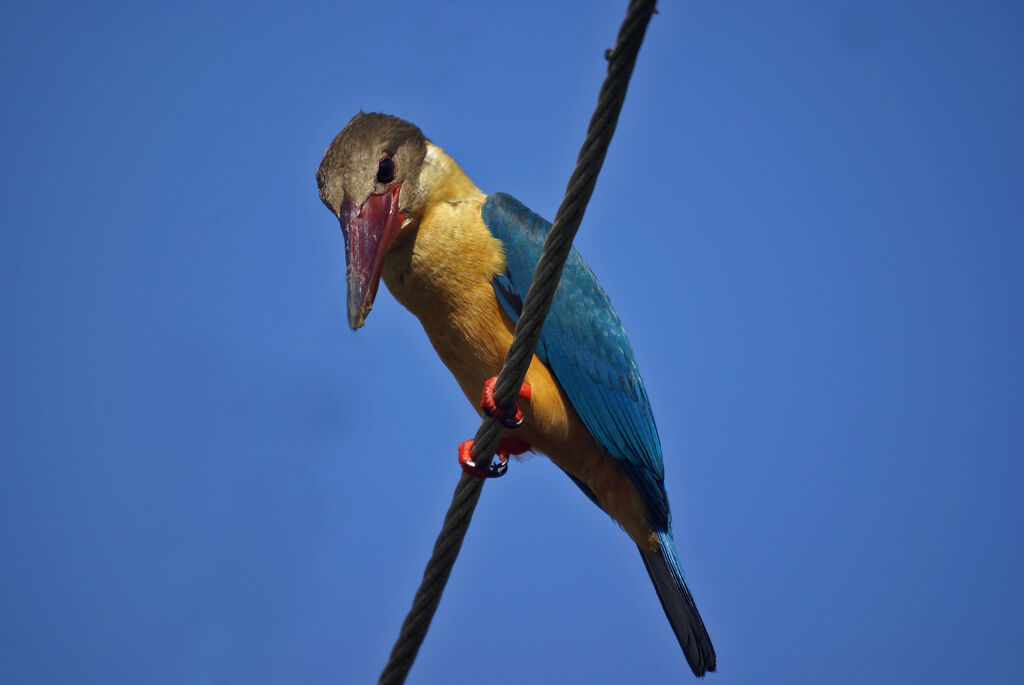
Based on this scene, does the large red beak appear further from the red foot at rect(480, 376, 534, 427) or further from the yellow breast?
the red foot at rect(480, 376, 534, 427)

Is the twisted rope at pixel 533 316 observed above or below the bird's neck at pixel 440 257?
below

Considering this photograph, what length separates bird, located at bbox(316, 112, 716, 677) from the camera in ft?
11.2

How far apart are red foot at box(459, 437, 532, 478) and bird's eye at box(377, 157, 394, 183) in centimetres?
118

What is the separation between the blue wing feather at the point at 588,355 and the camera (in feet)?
11.6

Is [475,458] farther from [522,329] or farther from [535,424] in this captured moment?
[535,424]

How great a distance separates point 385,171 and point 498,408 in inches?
63.7

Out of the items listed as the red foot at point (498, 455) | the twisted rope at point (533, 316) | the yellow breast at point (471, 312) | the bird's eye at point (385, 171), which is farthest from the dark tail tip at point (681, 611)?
the bird's eye at point (385, 171)

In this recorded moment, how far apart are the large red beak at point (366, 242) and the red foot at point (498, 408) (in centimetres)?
54

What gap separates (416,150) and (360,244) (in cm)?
62

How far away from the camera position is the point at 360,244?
3291 millimetres

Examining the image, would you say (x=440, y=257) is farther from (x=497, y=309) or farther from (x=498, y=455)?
(x=498, y=455)

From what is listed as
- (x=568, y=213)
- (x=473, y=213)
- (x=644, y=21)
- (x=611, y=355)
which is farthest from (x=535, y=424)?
(x=644, y=21)

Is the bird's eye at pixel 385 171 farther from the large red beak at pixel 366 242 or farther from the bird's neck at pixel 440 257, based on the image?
the bird's neck at pixel 440 257

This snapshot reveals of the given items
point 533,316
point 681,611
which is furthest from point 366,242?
point 681,611
